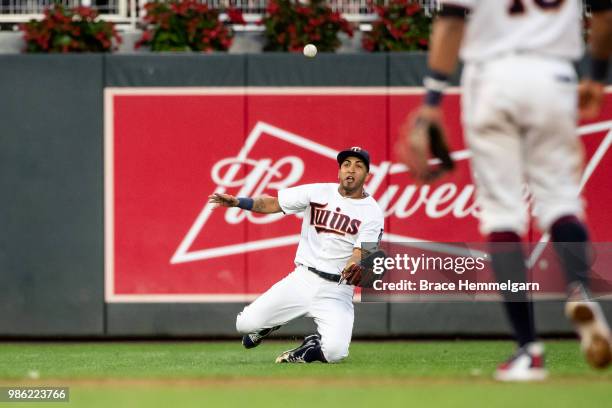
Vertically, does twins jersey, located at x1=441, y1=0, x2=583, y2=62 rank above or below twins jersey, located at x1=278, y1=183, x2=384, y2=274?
above

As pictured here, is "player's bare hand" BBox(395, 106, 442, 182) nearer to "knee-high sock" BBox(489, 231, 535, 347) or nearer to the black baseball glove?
the black baseball glove

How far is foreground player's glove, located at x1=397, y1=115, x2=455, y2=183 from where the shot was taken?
4.75 metres

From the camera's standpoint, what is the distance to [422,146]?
4.75 metres

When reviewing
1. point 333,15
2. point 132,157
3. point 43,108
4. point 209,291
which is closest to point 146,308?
point 209,291

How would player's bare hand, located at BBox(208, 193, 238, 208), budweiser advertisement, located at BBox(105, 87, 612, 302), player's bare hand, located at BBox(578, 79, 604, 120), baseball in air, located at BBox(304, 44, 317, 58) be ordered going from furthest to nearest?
budweiser advertisement, located at BBox(105, 87, 612, 302) < baseball in air, located at BBox(304, 44, 317, 58) < player's bare hand, located at BBox(208, 193, 238, 208) < player's bare hand, located at BBox(578, 79, 604, 120)

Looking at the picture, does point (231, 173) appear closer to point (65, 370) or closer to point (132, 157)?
point (132, 157)

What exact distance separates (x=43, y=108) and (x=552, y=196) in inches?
336

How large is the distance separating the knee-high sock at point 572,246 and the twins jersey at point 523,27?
67 centimetres

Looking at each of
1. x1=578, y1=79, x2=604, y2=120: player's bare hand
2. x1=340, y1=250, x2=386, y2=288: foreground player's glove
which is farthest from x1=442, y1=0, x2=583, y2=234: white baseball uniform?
x1=340, y1=250, x2=386, y2=288: foreground player's glove

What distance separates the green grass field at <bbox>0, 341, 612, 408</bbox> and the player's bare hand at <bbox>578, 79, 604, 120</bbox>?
3.74 ft

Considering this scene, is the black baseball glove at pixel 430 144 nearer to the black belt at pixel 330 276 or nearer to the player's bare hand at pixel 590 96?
the player's bare hand at pixel 590 96

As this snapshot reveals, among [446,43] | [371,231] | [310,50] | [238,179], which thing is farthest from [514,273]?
[238,179]

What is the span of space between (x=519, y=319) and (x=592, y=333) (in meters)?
0.39

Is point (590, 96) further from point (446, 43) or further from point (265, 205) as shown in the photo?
point (265, 205)
